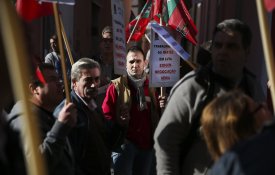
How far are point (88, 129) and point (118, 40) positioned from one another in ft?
4.92

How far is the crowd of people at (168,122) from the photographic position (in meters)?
2.73

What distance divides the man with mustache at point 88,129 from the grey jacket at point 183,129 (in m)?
0.82

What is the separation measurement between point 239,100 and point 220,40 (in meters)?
1.18

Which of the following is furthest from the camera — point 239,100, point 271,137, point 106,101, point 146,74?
point 146,74

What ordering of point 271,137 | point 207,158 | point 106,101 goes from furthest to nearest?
point 106,101 → point 207,158 → point 271,137

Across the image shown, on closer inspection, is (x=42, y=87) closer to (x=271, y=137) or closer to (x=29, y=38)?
(x=29, y=38)

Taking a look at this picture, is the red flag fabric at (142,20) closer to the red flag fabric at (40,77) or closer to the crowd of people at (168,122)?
the crowd of people at (168,122)

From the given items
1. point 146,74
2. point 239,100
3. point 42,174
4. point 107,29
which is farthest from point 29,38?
point 107,29

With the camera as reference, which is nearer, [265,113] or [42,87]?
[265,113]

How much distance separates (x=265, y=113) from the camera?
3.05m

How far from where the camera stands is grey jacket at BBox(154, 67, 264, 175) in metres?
3.92

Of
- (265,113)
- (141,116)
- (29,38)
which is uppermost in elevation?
(29,38)

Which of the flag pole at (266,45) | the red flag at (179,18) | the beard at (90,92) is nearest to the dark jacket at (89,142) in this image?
the beard at (90,92)

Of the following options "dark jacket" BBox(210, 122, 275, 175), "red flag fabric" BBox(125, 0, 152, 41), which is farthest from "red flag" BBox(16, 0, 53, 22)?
"dark jacket" BBox(210, 122, 275, 175)
